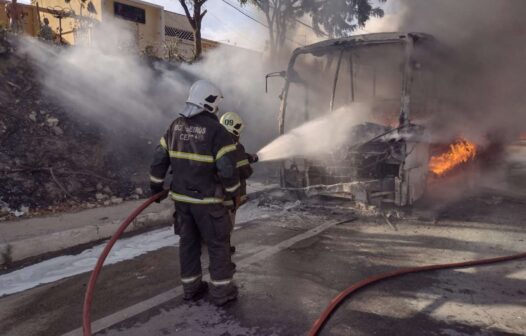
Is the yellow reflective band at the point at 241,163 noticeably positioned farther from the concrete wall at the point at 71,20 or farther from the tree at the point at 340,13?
the tree at the point at 340,13

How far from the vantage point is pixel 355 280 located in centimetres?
391

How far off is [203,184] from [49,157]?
179 inches

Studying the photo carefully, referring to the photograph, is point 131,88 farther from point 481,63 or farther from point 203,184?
point 481,63

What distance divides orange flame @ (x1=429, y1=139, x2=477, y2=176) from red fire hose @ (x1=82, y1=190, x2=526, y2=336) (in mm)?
2382

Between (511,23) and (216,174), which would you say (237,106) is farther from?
(216,174)

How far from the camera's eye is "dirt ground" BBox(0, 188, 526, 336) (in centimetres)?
306

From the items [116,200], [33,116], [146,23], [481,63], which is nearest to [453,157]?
[481,63]

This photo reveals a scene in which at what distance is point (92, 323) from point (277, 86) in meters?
11.9

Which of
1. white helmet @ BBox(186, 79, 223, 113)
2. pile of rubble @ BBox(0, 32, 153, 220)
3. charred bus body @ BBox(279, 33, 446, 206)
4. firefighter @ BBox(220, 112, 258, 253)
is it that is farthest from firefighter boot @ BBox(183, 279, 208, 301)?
pile of rubble @ BBox(0, 32, 153, 220)

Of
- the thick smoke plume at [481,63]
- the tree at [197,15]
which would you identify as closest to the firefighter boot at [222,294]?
the thick smoke plume at [481,63]

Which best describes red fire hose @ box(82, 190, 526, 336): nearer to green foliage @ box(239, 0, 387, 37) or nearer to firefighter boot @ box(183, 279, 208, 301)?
firefighter boot @ box(183, 279, 208, 301)

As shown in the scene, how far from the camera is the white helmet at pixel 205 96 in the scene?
134 inches

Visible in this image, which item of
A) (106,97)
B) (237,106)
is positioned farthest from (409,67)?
(237,106)

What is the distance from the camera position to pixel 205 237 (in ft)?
11.3
